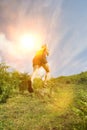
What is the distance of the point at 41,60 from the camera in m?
20.4

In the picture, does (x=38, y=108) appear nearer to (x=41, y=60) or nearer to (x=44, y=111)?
(x=44, y=111)

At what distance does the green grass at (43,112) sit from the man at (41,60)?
6.15 ft

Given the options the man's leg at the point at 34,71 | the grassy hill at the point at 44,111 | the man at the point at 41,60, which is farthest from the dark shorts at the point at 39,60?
the grassy hill at the point at 44,111

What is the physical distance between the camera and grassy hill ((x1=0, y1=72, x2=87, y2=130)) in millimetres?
12125

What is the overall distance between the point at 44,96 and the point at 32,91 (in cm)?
152

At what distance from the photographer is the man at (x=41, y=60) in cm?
2027

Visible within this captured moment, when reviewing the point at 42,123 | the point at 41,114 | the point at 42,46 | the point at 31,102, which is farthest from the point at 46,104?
the point at 42,46

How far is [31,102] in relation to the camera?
16844mm

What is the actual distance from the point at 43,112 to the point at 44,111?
7.3 inches

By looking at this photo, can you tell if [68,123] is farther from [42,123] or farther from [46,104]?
[46,104]

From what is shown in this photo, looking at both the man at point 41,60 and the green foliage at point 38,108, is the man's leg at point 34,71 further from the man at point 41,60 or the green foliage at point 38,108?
the green foliage at point 38,108

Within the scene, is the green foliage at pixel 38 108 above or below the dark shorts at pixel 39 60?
below

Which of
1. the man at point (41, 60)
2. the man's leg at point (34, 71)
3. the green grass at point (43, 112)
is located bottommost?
the green grass at point (43, 112)

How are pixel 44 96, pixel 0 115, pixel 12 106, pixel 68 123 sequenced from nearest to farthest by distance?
1. pixel 68 123
2. pixel 0 115
3. pixel 12 106
4. pixel 44 96
